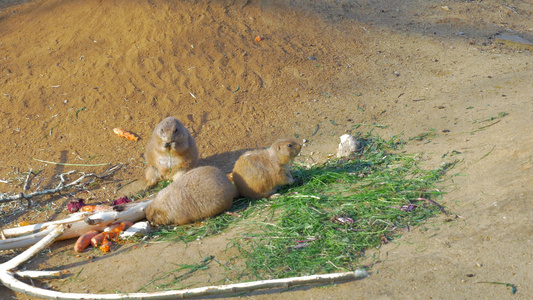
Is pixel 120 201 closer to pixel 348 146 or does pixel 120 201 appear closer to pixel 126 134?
pixel 126 134

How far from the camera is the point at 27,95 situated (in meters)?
9.11

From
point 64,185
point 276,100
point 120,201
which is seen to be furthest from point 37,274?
point 276,100

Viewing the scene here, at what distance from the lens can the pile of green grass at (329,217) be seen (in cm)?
488

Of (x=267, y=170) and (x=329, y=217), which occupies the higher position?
(x=267, y=170)

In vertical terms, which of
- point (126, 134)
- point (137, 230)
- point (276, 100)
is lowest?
point (137, 230)

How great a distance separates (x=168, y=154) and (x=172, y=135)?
388mm

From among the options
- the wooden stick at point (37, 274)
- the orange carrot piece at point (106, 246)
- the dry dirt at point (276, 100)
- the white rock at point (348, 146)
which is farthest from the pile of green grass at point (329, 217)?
the wooden stick at point (37, 274)

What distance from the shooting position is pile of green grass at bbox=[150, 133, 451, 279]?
4875 millimetres

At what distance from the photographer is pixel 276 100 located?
9594 millimetres

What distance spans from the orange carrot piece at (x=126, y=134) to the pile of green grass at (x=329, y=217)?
292 centimetres

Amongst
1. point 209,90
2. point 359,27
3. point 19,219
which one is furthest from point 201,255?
point 359,27

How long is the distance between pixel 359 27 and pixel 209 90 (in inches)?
178

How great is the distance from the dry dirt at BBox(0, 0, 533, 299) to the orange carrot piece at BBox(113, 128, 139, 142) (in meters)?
0.09

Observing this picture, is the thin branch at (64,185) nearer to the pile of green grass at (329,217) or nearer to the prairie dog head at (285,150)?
the pile of green grass at (329,217)
